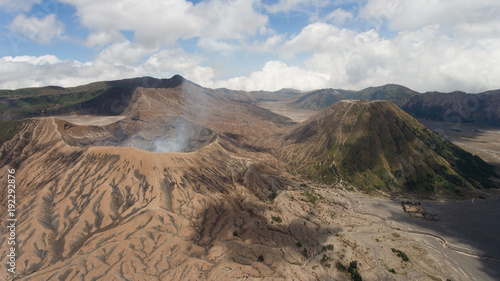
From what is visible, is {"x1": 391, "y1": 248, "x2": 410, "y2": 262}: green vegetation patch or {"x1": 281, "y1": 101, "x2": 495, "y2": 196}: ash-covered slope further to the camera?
{"x1": 281, "y1": 101, "x2": 495, "y2": 196}: ash-covered slope

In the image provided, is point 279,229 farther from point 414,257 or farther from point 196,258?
point 414,257

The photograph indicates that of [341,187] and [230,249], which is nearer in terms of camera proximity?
[230,249]

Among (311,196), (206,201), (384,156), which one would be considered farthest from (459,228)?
(206,201)

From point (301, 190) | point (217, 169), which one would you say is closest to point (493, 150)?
point (301, 190)

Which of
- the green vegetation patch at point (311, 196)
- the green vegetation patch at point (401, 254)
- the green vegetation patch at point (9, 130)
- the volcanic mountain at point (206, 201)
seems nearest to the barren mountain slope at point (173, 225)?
the volcanic mountain at point (206, 201)

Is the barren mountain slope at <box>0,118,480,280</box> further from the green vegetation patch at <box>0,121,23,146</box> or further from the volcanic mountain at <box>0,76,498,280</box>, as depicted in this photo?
the green vegetation patch at <box>0,121,23,146</box>

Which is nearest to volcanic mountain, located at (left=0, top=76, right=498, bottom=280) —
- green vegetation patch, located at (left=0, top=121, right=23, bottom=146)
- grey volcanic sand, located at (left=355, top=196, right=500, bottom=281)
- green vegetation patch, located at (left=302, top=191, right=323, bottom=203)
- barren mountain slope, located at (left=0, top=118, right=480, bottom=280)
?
barren mountain slope, located at (left=0, top=118, right=480, bottom=280)

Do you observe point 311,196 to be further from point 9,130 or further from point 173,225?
point 9,130
